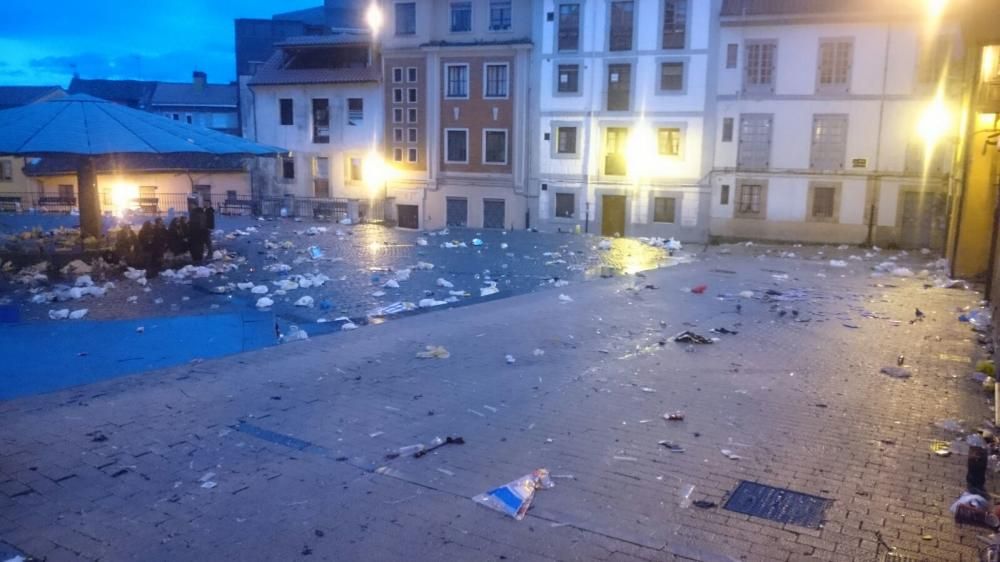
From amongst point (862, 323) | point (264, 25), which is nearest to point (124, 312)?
point (862, 323)

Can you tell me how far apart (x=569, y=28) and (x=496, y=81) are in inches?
159

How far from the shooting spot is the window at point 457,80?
112 ft

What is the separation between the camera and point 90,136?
1546 cm

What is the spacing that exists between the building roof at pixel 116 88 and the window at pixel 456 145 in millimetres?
32140

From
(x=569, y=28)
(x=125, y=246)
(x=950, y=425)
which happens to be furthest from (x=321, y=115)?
(x=950, y=425)

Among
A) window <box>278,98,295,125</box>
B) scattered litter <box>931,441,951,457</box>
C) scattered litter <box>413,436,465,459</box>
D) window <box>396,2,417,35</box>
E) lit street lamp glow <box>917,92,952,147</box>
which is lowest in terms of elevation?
scattered litter <box>413,436,465,459</box>

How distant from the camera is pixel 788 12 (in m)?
28.1

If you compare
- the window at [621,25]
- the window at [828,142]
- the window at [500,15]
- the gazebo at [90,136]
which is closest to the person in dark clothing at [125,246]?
the gazebo at [90,136]

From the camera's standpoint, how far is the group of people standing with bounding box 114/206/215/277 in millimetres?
15797

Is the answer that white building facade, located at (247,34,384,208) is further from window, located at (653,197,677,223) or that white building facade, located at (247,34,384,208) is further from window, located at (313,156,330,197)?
window, located at (653,197,677,223)

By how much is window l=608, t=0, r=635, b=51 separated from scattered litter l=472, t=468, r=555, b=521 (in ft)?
95.2

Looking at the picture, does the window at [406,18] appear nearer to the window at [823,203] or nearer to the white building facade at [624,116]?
the white building facade at [624,116]

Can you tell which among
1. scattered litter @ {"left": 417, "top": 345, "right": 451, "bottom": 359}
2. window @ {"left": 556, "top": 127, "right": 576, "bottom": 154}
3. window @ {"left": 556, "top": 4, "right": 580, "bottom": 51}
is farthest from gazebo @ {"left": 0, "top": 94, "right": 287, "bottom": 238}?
window @ {"left": 556, "top": 4, "right": 580, "bottom": 51}

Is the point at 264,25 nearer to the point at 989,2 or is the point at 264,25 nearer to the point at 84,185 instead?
the point at 84,185
